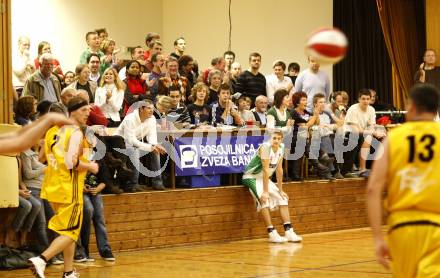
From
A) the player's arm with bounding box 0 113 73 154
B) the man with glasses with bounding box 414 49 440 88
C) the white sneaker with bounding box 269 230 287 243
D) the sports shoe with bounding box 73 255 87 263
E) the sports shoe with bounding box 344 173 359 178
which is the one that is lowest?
the white sneaker with bounding box 269 230 287 243

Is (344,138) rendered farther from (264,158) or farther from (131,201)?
(131,201)

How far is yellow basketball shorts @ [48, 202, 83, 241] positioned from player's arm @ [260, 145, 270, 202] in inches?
182

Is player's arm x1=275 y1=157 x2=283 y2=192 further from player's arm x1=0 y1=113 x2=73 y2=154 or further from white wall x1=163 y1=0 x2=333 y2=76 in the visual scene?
player's arm x1=0 y1=113 x2=73 y2=154

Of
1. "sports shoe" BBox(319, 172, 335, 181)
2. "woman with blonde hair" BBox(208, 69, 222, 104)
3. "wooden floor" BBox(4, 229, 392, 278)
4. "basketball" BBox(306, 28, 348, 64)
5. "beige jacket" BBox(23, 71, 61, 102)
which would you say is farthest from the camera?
"sports shoe" BBox(319, 172, 335, 181)

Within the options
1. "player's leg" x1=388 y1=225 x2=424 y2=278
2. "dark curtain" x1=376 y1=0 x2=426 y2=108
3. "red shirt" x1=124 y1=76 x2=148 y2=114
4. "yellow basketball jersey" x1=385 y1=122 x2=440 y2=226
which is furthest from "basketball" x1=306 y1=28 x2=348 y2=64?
"dark curtain" x1=376 y1=0 x2=426 y2=108

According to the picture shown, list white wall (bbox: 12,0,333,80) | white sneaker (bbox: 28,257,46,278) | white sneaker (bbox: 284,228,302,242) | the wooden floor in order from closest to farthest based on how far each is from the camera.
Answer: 1. white sneaker (bbox: 28,257,46,278)
2. the wooden floor
3. white sneaker (bbox: 284,228,302,242)
4. white wall (bbox: 12,0,333,80)

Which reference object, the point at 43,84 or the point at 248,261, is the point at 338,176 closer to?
the point at 248,261

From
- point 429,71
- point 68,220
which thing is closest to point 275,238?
point 68,220

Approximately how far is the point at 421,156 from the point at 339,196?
32.1 ft

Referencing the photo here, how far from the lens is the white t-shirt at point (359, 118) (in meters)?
15.7

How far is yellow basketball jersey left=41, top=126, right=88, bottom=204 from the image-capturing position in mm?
9352

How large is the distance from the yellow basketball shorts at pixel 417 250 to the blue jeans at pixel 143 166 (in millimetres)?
7159

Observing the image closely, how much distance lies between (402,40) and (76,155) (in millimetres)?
12683

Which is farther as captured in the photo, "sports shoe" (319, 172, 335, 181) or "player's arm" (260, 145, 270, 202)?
"sports shoe" (319, 172, 335, 181)
